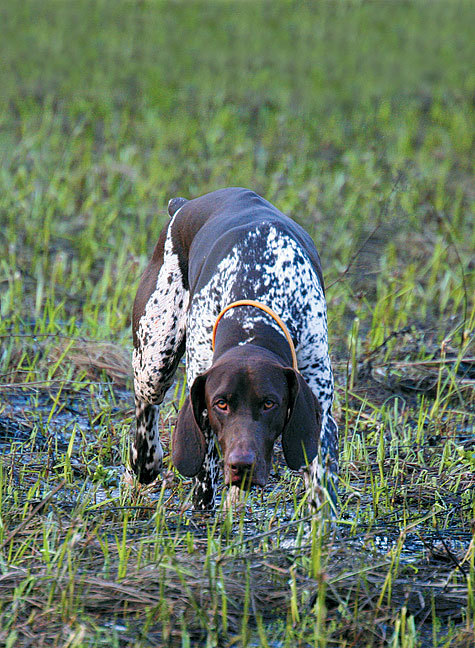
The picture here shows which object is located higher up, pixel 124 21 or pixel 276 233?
pixel 124 21

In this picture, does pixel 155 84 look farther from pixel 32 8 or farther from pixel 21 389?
pixel 21 389

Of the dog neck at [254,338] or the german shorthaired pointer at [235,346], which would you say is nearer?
the german shorthaired pointer at [235,346]

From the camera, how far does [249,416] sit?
3375 mm

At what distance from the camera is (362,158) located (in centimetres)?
969

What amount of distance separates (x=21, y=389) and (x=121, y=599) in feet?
8.46

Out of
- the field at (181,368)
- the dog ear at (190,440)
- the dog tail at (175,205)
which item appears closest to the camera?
the field at (181,368)

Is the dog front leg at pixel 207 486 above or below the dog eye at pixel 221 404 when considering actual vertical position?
below

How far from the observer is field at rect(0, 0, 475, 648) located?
3047mm

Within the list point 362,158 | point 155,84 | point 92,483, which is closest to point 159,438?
point 92,483

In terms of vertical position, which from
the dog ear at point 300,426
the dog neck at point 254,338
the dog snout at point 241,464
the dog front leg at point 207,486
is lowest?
the dog front leg at point 207,486

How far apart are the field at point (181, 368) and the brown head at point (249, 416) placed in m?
0.21

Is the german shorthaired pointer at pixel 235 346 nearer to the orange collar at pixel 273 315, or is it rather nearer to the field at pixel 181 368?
the orange collar at pixel 273 315

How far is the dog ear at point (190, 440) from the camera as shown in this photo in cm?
353

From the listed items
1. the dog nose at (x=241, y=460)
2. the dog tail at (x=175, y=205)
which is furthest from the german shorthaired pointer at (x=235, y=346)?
the dog tail at (x=175, y=205)
